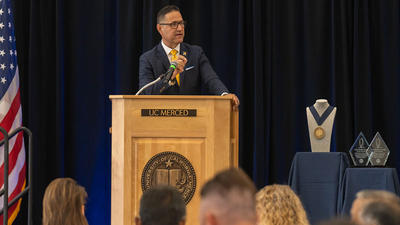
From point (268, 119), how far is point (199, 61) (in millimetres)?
1637

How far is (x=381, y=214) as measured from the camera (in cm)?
195

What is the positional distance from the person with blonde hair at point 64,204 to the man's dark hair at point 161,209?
55.0 inches

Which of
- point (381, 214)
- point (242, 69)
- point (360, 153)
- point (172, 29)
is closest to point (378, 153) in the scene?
point (360, 153)

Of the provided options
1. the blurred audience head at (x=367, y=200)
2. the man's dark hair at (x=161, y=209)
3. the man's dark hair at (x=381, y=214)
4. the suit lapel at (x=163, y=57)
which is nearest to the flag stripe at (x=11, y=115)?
the suit lapel at (x=163, y=57)

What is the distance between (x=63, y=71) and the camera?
24.5ft

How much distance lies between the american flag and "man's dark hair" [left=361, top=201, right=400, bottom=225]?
17.6 ft


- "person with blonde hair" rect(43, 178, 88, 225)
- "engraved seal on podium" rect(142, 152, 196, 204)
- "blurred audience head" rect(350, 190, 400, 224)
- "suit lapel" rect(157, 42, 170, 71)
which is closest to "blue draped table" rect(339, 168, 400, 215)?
"engraved seal on podium" rect(142, 152, 196, 204)

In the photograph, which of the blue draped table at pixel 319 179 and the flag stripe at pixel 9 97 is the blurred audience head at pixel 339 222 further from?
the flag stripe at pixel 9 97

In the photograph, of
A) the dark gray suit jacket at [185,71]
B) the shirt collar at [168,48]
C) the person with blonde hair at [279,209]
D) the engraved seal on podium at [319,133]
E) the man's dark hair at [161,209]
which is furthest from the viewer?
the engraved seal on podium at [319,133]

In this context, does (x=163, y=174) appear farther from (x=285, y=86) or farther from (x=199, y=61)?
(x=285, y=86)

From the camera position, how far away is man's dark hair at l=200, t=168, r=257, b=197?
6.44 feet

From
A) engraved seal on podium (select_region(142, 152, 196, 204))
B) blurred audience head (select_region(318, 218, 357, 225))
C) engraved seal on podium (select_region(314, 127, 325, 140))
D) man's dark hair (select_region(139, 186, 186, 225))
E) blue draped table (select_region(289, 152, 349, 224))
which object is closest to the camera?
blurred audience head (select_region(318, 218, 357, 225))

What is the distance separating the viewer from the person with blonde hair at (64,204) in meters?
3.65

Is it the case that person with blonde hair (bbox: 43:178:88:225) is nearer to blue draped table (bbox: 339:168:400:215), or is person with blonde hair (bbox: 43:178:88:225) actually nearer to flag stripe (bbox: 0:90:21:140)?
blue draped table (bbox: 339:168:400:215)
